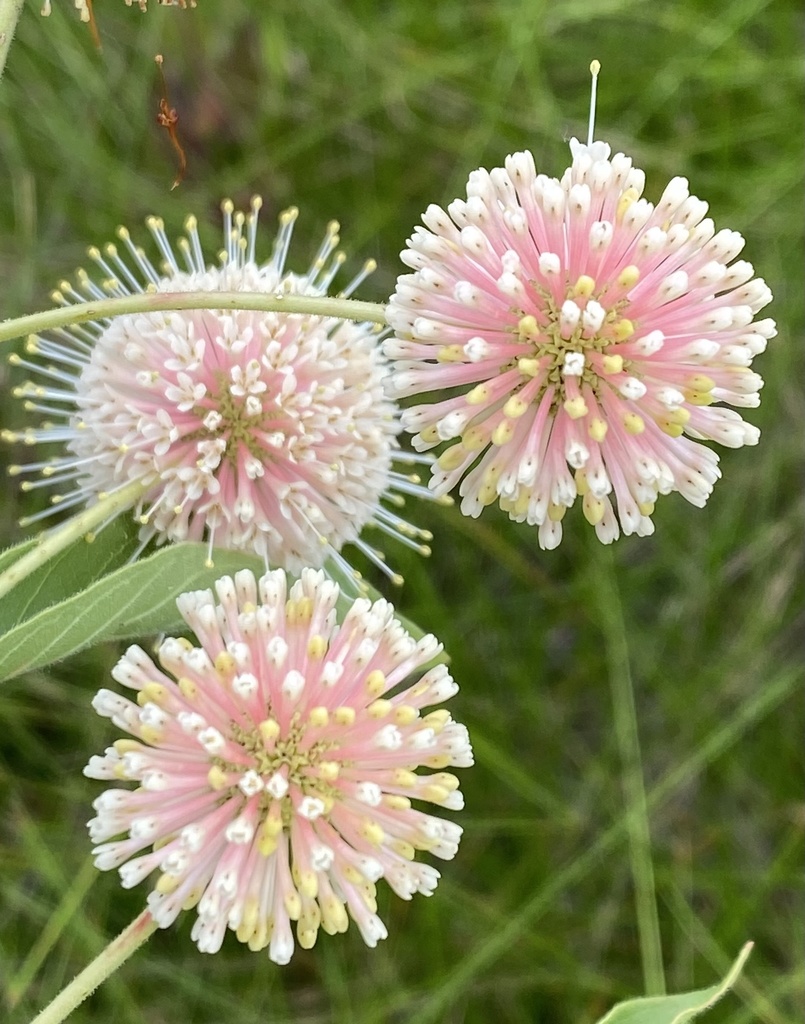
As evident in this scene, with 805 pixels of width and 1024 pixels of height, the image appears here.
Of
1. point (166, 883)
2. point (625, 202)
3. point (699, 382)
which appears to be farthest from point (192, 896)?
point (625, 202)

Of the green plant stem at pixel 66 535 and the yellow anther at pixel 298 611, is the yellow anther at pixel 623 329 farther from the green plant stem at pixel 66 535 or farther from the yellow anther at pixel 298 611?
the green plant stem at pixel 66 535

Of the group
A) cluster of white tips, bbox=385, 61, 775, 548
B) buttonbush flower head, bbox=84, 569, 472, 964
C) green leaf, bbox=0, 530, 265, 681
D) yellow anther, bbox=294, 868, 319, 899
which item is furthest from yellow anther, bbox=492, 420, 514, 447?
yellow anther, bbox=294, 868, 319, 899

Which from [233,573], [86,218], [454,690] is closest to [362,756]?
[454,690]

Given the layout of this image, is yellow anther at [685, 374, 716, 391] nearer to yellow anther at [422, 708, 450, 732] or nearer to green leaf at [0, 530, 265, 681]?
yellow anther at [422, 708, 450, 732]

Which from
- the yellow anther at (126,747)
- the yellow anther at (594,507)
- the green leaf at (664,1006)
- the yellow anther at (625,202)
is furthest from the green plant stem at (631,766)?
the yellow anther at (126,747)

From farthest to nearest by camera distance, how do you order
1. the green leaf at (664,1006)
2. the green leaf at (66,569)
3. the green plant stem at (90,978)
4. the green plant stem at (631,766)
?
the green plant stem at (631,766) < the green leaf at (66,569) < the green leaf at (664,1006) < the green plant stem at (90,978)

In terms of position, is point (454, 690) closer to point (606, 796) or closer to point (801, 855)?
point (606, 796)
